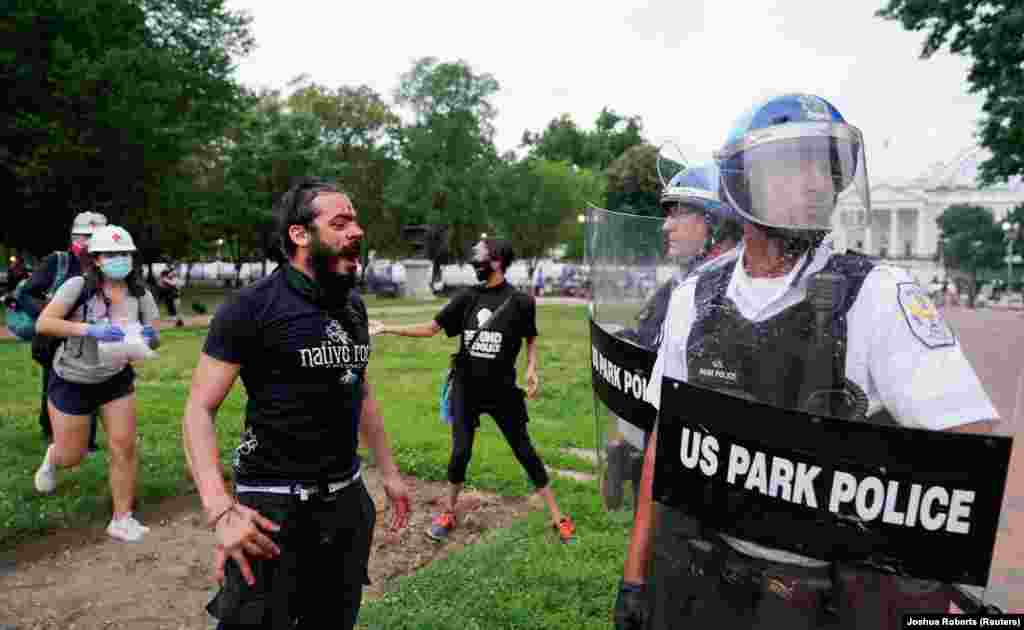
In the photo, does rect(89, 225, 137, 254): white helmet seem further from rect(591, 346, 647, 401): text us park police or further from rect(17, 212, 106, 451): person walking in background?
rect(591, 346, 647, 401): text us park police

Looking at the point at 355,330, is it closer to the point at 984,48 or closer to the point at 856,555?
the point at 856,555

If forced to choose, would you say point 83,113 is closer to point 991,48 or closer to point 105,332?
point 105,332

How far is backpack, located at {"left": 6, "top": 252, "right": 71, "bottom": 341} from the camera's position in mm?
5273

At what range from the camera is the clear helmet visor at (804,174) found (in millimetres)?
1629

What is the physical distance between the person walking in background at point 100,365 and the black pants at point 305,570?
2.57 meters

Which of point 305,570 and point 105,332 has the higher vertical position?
point 105,332

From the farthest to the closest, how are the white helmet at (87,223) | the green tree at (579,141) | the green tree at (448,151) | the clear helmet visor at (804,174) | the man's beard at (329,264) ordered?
the green tree at (579,141), the green tree at (448,151), the white helmet at (87,223), the man's beard at (329,264), the clear helmet visor at (804,174)

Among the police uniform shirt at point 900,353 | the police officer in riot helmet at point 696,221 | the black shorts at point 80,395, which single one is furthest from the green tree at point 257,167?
the police uniform shirt at point 900,353

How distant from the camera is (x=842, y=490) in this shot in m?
1.41

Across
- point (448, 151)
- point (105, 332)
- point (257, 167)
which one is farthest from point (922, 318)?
point (448, 151)

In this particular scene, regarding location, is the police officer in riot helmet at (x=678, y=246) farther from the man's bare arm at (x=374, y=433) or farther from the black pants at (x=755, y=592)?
the man's bare arm at (x=374, y=433)

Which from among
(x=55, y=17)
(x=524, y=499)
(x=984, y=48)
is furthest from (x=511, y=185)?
(x=524, y=499)

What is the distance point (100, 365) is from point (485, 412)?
249 centimetres

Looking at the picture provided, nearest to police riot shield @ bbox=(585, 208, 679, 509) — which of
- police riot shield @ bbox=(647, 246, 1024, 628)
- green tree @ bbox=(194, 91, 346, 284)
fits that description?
police riot shield @ bbox=(647, 246, 1024, 628)
